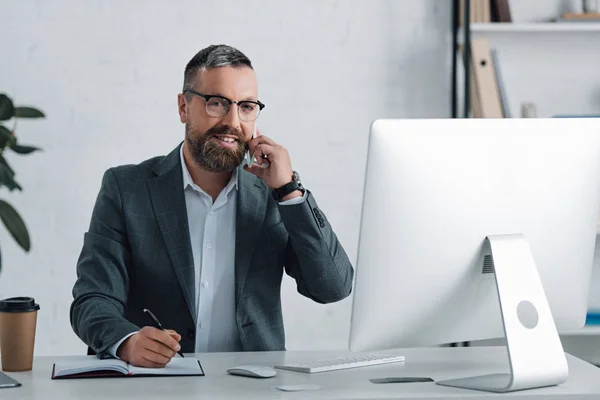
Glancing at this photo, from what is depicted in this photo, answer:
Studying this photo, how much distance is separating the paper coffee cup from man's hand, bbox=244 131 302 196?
58 cm

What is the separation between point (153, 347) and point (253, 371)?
20 cm

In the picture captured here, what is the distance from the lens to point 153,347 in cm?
157

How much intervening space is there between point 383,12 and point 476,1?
0.34 m

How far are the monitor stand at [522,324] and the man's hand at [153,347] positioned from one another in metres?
0.51

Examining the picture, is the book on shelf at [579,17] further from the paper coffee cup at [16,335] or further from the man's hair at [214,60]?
the paper coffee cup at [16,335]

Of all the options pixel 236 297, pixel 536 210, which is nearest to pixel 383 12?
pixel 236 297

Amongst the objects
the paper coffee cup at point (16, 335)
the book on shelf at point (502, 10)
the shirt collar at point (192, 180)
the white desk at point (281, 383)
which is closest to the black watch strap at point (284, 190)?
the shirt collar at point (192, 180)

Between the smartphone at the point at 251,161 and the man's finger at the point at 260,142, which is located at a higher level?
the man's finger at the point at 260,142

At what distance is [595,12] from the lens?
116 inches

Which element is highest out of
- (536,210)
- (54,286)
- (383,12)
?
(383,12)

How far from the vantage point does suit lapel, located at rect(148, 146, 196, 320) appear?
195cm

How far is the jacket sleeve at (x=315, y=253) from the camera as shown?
1.84 meters

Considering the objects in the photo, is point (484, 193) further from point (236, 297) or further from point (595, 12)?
point (595, 12)

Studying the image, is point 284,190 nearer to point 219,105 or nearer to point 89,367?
point 219,105
